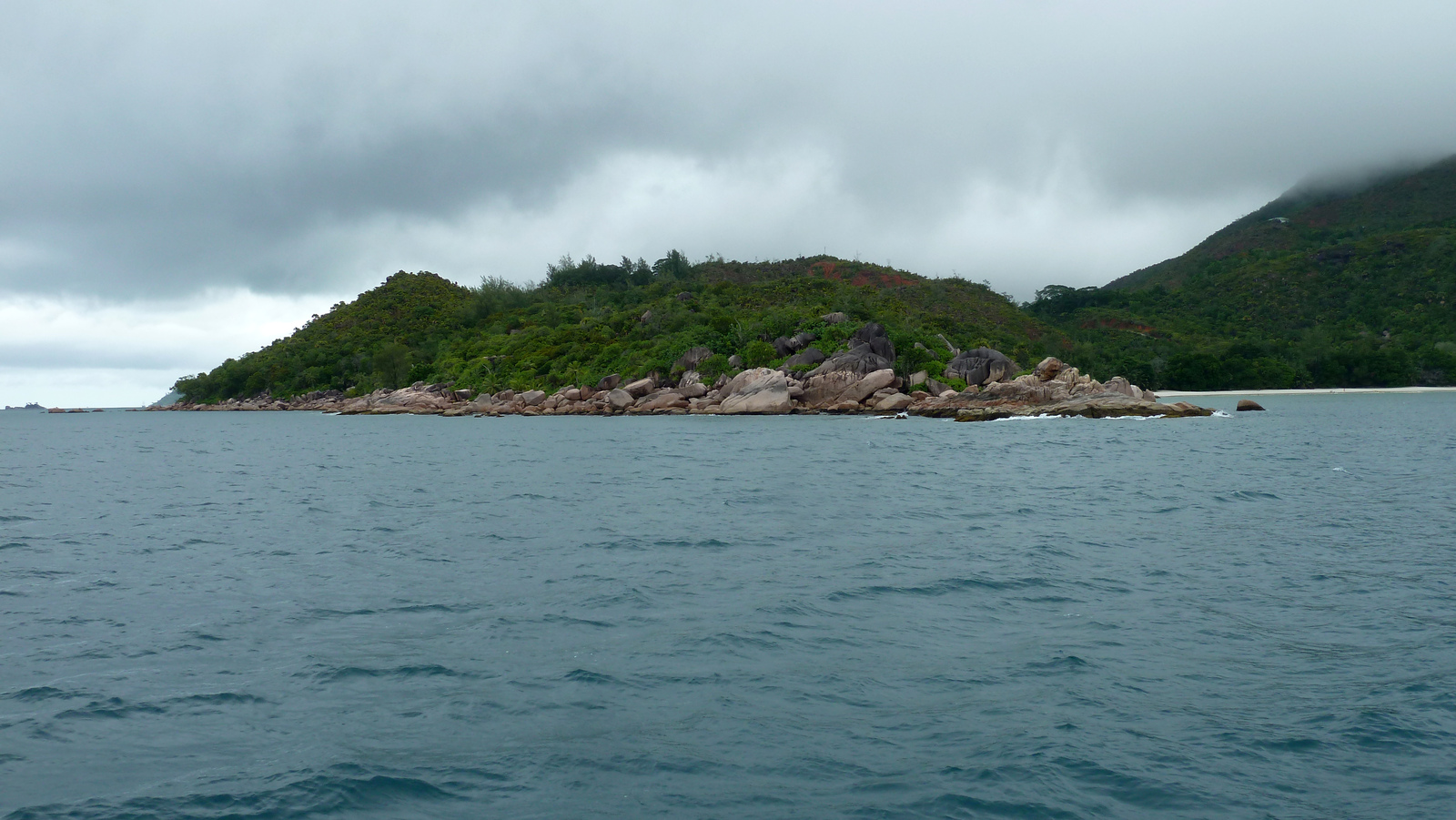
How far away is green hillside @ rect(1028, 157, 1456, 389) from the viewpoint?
9831cm

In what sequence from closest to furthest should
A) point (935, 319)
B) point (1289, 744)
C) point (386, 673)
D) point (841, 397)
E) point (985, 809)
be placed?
1. point (985, 809)
2. point (1289, 744)
3. point (386, 673)
4. point (841, 397)
5. point (935, 319)

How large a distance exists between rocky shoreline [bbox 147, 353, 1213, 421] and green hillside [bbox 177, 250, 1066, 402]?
142 inches

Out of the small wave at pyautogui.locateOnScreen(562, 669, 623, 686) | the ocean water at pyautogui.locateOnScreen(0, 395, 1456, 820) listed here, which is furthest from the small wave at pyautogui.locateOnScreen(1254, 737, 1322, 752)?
the small wave at pyautogui.locateOnScreen(562, 669, 623, 686)

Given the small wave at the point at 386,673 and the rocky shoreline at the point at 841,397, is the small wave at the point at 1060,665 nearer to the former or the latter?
the small wave at the point at 386,673

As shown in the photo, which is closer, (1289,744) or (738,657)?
(1289,744)

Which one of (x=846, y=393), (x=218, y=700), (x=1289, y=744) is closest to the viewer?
(x=1289, y=744)

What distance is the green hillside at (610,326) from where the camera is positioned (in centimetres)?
8450

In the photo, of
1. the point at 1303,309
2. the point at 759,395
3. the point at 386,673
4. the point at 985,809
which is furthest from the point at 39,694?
the point at 1303,309

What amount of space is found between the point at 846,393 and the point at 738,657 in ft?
205

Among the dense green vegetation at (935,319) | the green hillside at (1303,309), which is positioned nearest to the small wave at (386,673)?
the dense green vegetation at (935,319)

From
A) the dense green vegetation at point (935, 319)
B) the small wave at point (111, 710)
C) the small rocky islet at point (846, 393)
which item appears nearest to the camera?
the small wave at point (111, 710)

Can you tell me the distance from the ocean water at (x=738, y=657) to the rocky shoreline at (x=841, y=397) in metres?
40.5

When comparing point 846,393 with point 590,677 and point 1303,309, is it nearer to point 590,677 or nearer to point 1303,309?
point 590,677

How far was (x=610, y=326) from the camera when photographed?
9775 centimetres
